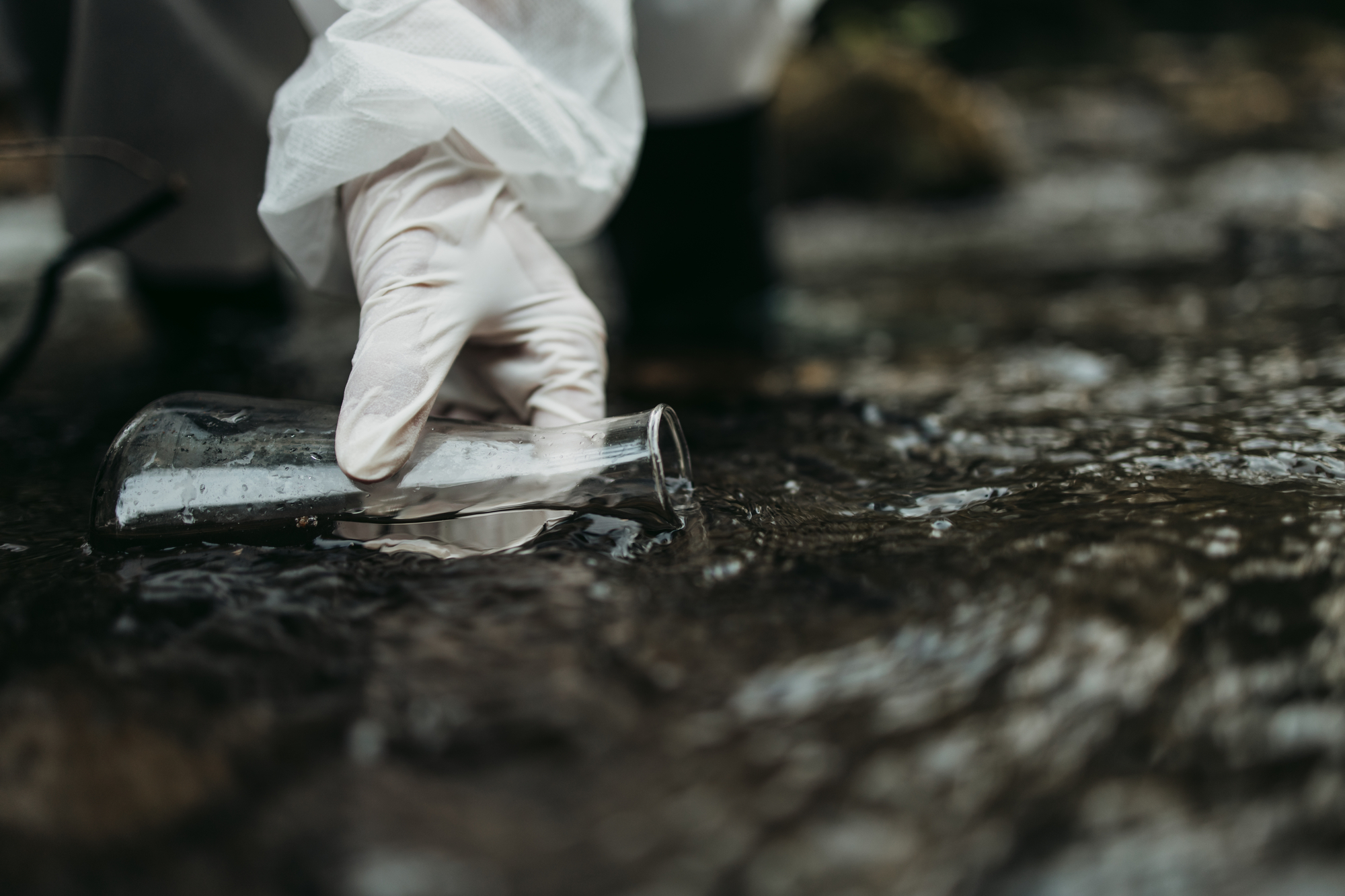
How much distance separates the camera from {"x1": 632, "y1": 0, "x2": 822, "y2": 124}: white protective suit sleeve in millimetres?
2027

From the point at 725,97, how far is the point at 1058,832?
2.05 meters

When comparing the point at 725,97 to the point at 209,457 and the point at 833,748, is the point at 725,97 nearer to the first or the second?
the point at 209,457

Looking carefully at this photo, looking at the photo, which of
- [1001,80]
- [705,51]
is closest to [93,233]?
[705,51]

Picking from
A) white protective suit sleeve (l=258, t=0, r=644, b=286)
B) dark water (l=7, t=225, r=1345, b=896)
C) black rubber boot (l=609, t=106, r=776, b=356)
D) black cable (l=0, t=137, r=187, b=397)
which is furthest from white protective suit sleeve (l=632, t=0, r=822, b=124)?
dark water (l=7, t=225, r=1345, b=896)

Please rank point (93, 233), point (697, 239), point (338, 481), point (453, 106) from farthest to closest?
point (697, 239)
point (93, 233)
point (453, 106)
point (338, 481)

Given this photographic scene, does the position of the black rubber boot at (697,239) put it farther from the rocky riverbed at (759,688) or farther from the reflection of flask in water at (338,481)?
the reflection of flask in water at (338,481)

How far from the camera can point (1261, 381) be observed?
4.82ft

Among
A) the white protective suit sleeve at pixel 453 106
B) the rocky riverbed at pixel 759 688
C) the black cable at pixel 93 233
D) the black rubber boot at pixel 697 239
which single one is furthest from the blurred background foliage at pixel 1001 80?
the rocky riverbed at pixel 759 688

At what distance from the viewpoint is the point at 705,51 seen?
2100mm

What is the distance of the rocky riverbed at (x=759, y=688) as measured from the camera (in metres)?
0.53

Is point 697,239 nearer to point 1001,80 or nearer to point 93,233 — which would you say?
point 93,233

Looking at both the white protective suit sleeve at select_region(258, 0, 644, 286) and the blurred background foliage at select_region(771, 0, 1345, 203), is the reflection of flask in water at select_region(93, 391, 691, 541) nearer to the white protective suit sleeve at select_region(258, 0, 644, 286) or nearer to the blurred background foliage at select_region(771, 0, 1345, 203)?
the white protective suit sleeve at select_region(258, 0, 644, 286)

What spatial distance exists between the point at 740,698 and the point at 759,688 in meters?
0.02

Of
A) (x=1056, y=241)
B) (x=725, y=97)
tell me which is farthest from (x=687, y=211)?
(x=1056, y=241)
